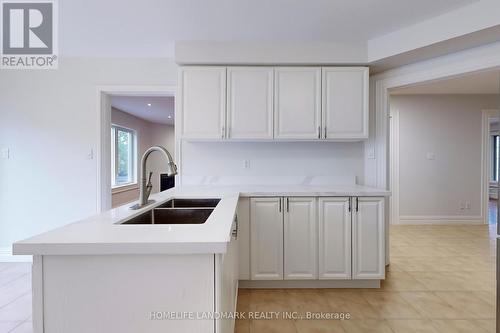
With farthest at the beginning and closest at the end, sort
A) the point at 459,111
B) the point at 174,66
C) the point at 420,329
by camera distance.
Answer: the point at 459,111 → the point at 174,66 → the point at 420,329

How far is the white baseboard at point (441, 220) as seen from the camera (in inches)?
199

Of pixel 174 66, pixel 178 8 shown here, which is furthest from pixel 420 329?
pixel 174 66

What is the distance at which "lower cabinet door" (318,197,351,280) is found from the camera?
2.53 metres

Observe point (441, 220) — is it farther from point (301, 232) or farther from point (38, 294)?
point (38, 294)

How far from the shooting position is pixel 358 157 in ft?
10.5

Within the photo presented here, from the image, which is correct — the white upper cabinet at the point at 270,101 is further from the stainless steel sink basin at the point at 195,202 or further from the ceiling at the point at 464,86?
the ceiling at the point at 464,86

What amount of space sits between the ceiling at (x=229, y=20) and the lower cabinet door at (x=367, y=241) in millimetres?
1564

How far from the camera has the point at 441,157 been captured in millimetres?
5074

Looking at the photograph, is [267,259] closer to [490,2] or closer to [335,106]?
[335,106]

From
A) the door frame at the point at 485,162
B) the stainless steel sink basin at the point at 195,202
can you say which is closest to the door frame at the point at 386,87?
the stainless steel sink basin at the point at 195,202

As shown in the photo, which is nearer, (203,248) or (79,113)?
(203,248)

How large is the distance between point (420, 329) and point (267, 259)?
4.07 ft

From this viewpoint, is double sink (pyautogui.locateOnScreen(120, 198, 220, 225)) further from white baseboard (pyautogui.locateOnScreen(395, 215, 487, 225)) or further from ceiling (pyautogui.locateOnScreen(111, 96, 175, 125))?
white baseboard (pyautogui.locateOnScreen(395, 215, 487, 225))

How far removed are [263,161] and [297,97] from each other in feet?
2.66
